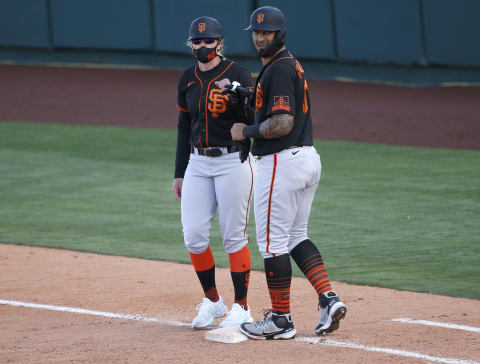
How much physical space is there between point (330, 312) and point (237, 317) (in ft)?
2.23

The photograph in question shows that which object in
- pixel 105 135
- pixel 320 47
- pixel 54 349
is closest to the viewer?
pixel 54 349

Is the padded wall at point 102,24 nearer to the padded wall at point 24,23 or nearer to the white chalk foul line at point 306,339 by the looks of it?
the padded wall at point 24,23

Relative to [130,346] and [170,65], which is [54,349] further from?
[170,65]

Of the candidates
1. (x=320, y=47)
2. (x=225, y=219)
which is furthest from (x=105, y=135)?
(x=225, y=219)

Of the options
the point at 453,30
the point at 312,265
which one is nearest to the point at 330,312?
the point at 312,265

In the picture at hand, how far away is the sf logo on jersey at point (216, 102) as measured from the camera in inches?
210

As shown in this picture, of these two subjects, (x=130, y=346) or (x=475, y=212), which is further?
(x=475, y=212)

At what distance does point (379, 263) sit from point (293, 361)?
2.89m

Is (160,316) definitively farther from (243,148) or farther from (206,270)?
(243,148)

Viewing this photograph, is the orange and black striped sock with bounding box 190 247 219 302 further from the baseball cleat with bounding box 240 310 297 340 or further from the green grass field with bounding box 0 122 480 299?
the green grass field with bounding box 0 122 480 299

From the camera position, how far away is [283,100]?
4805 mm

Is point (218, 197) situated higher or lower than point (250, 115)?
lower

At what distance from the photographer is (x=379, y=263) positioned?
7297mm

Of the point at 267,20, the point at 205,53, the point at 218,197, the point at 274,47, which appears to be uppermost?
the point at 267,20
